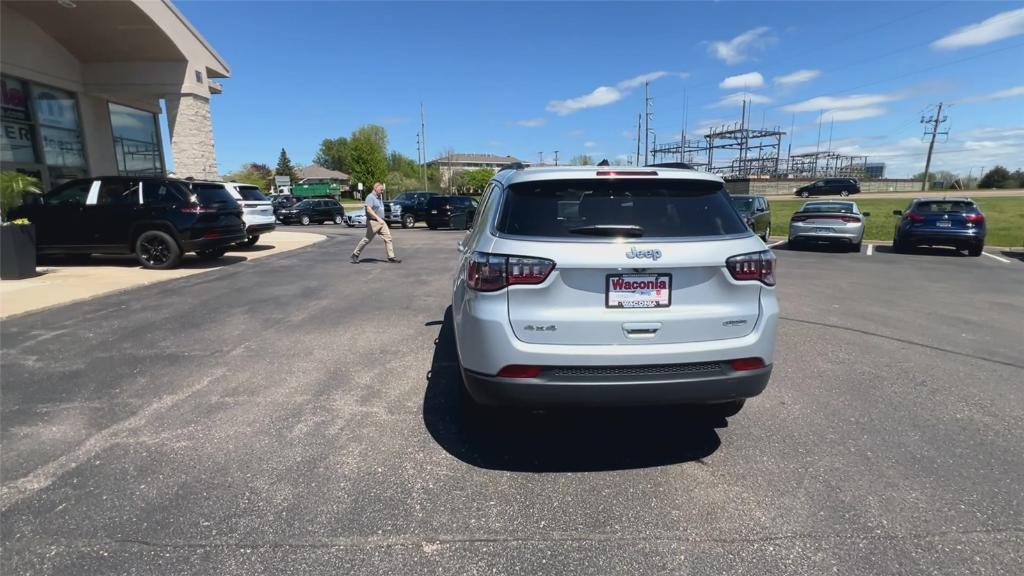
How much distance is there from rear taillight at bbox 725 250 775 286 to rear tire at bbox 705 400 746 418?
0.96 metres

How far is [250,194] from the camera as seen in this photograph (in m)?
15.4

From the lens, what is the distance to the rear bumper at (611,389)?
268 cm

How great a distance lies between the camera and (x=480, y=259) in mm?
2775

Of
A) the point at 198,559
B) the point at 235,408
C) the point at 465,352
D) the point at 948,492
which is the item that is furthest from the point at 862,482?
the point at 235,408

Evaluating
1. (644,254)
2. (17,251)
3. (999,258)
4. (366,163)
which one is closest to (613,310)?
(644,254)

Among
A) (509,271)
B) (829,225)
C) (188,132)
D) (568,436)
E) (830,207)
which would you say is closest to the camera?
(509,271)

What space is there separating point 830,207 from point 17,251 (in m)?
18.6

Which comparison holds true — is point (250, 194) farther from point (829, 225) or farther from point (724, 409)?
point (829, 225)

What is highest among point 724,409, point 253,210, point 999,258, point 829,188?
point 829,188

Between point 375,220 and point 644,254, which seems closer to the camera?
point 644,254

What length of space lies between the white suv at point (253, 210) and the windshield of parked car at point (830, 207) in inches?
617

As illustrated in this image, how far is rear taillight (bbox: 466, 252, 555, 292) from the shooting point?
2660 millimetres

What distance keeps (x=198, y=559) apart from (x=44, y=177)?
18592 mm

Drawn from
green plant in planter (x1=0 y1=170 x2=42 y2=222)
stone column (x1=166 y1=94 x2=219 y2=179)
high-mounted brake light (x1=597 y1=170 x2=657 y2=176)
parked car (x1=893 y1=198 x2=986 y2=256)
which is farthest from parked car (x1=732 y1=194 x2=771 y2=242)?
green plant in planter (x1=0 y1=170 x2=42 y2=222)
